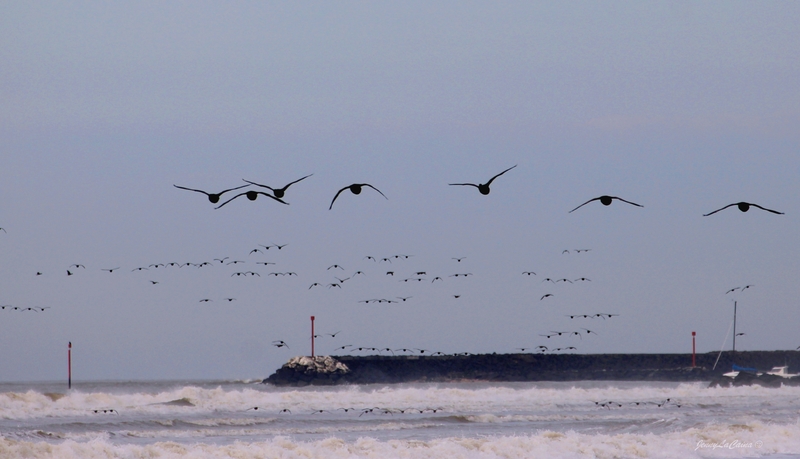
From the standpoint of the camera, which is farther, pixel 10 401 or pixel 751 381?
pixel 751 381

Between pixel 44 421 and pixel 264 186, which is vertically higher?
pixel 264 186

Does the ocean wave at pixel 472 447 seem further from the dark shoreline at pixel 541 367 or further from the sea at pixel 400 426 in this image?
the dark shoreline at pixel 541 367

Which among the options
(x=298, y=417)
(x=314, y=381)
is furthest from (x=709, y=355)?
(x=298, y=417)

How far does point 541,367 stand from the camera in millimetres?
89062

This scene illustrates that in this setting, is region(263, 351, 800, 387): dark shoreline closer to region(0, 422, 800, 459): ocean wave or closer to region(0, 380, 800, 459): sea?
region(0, 380, 800, 459): sea

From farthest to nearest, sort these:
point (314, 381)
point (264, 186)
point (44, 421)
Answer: point (314, 381), point (44, 421), point (264, 186)

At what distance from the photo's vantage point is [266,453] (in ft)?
79.2

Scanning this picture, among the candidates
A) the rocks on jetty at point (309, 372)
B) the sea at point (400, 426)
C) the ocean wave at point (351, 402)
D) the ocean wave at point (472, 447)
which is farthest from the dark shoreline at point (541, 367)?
the ocean wave at point (472, 447)

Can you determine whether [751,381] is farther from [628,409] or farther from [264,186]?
[264,186]

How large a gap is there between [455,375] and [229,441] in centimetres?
5937

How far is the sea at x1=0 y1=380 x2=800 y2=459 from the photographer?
25.2 m

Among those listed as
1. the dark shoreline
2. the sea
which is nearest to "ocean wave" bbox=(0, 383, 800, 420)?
the sea

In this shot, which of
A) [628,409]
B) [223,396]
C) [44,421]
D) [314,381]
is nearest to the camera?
[44,421]

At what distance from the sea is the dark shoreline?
98.5 feet
